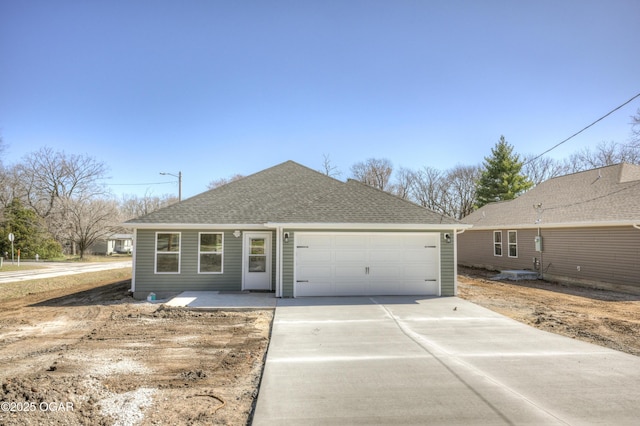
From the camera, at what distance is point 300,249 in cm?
1124

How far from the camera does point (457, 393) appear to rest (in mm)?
4219

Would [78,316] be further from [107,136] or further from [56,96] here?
[107,136]

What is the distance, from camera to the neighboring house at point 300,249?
11.2 meters

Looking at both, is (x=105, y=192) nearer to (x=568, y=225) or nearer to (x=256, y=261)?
(x=256, y=261)

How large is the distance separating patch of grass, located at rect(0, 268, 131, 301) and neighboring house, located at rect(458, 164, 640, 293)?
72.3 ft

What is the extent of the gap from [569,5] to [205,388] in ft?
44.5

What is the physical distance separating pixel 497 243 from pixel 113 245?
5131 centimetres

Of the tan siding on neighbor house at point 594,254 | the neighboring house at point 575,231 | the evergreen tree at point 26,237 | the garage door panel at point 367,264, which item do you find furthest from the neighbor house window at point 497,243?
the evergreen tree at point 26,237

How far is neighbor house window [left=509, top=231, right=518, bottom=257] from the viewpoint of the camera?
63.5 ft

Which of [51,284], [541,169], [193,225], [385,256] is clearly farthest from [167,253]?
[541,169]

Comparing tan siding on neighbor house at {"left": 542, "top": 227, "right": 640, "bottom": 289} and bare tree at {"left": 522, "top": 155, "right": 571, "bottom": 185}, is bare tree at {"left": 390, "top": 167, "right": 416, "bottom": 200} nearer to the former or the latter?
bare tree at {"left": 522, "top": 155, "right": 571, "bottom": 185}

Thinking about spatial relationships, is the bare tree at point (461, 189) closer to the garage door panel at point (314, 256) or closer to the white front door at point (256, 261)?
the garage door panel at point (314, 256)

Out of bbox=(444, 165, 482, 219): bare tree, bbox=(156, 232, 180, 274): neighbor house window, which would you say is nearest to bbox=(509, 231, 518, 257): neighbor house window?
bbox=(156, 232, 180, 274): neighbor house window
